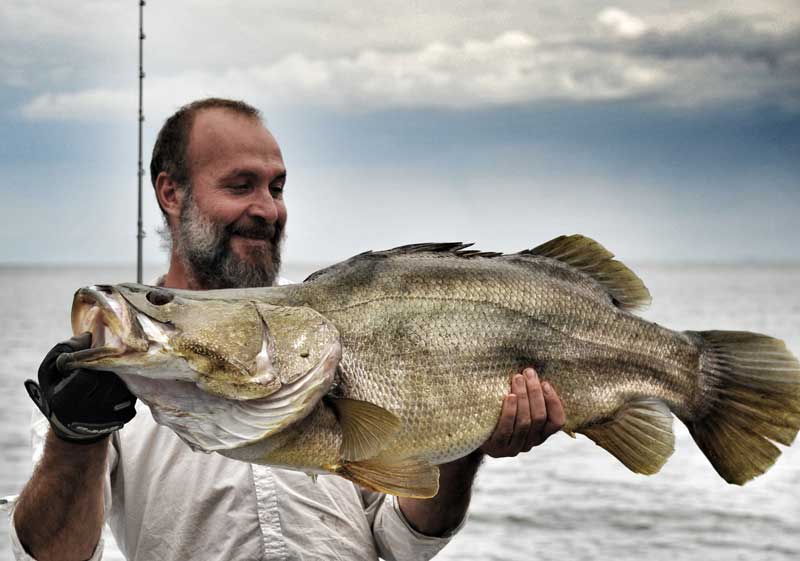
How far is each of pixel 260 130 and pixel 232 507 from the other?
157cm

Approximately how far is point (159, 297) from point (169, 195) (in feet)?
6.46

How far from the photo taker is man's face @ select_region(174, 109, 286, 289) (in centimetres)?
404

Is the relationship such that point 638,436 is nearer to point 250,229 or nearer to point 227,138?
point 250,229

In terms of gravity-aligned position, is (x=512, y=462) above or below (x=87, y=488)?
below

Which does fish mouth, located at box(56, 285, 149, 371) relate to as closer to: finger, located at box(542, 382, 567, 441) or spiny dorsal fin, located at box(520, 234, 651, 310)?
finger, located at box(542, 382, 567, 441)

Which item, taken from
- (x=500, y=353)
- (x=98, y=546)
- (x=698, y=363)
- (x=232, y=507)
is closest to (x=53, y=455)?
(x=98, y=546)

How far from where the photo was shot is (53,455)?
309cm

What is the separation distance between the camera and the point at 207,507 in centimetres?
355

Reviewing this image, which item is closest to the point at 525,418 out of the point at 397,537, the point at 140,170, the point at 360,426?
the point at 360,426

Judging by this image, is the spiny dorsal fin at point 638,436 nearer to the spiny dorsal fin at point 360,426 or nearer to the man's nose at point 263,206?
the spiny dorsal fin at point 360,426

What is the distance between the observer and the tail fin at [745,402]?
3.24m

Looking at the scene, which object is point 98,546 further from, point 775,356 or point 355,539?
point 775,356

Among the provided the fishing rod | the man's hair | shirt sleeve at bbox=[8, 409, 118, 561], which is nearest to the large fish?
shirt sleeve at bbox=[8, 409, 118, 561]

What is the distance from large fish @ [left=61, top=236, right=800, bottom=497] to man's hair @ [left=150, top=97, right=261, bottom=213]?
1.59 m
